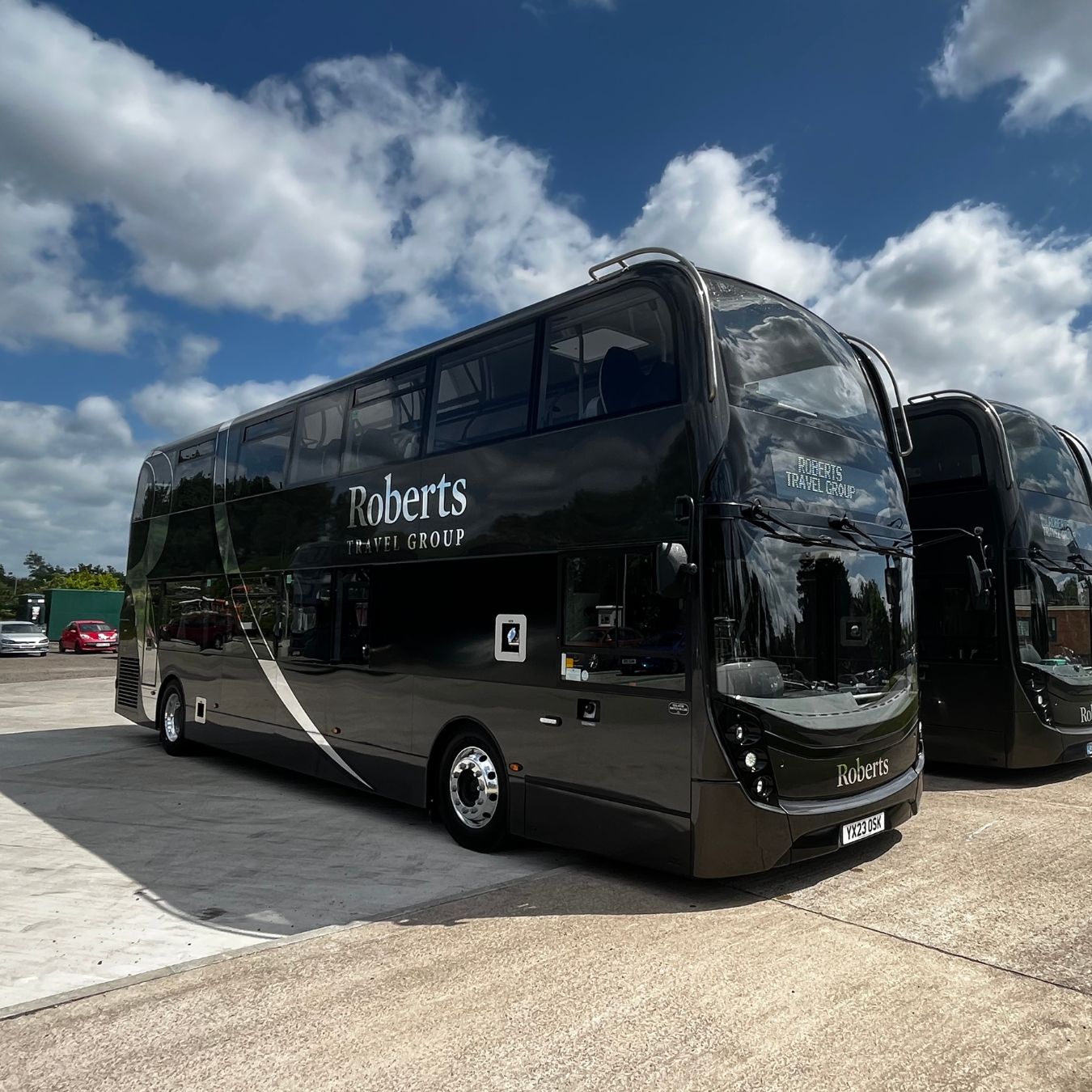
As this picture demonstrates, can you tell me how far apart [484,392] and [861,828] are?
423 cm

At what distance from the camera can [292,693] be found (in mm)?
9492

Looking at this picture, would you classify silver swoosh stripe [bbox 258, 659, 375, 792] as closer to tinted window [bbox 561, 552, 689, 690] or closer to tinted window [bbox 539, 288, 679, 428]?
tinted window [bbox 561, 552, 689, 690]

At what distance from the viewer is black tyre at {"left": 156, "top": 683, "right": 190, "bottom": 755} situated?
1213cm

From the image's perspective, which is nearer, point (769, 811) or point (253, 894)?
point (769, 811)

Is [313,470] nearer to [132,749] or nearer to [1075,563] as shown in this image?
[132,749]

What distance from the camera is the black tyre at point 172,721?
12.1 meters

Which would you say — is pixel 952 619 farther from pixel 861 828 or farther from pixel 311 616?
pixel 311 616

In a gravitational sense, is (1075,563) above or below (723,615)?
above

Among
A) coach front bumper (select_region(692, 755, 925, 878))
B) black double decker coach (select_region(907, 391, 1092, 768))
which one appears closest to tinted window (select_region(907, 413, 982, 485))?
black double decker coach (select_region(907, 391, 1092, 768))

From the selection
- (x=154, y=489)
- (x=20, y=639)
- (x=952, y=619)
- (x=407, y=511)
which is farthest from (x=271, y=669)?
(x=20, y=639)

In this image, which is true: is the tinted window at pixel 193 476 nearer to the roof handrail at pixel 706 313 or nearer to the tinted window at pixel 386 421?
the tinted window at pixel 386 421

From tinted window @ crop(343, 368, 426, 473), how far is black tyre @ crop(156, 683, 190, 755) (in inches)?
206

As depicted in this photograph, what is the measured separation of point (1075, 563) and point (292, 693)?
8.59 meters

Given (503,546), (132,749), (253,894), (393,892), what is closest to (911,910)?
(393,892)
